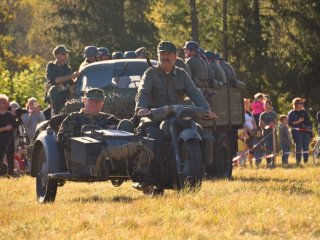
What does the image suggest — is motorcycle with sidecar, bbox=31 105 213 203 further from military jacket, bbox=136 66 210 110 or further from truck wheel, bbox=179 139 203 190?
military jacket, bbox=136 66 210 110

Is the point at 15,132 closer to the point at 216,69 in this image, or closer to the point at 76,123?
the point at 216,69

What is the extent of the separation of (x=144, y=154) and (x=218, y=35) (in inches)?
1446

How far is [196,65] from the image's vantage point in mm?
20047

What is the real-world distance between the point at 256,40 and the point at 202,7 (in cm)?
782

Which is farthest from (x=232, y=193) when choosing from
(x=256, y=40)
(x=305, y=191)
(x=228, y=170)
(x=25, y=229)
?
(x=256, y=40)

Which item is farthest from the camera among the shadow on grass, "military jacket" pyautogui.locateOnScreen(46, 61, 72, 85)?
the shadow on grass

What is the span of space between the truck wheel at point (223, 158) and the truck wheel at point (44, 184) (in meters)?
5.69

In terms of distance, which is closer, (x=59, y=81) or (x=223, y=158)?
(x=59, y=81)

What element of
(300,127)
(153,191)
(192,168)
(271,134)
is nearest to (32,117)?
(271,134)

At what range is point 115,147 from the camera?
42.5ft

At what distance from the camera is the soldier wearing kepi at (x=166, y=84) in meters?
14.2

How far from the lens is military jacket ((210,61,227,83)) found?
21.5 metres

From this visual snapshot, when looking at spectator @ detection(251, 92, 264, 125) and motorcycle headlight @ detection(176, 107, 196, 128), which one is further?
spectator @ detection(251, 92, 264, 125)

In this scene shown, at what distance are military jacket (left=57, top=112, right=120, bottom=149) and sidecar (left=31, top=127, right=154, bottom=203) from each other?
14 centimetres
